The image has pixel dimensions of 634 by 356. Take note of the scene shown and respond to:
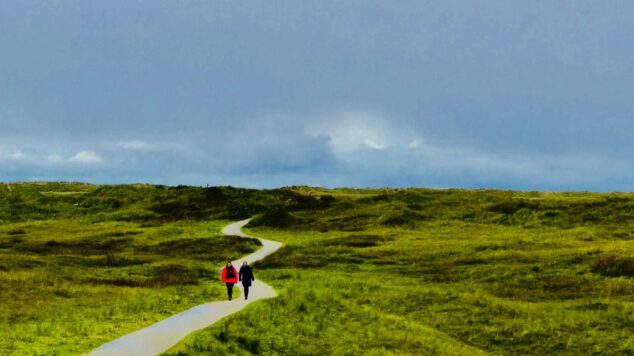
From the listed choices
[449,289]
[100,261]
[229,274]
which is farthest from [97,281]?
[449,289]

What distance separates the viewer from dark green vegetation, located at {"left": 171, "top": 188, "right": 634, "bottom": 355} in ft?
95.3

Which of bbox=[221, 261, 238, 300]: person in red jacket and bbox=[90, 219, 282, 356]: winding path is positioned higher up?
bbox=[221, 261, 238, 300]: person in red jacket

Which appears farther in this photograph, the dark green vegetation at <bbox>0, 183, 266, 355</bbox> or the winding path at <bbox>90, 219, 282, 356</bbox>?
the dark green vegetation at <bbox>0, 183, 266, 355</bbox>

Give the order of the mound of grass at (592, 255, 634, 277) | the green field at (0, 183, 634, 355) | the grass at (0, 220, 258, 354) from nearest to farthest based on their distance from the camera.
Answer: the grass at (0, 220, 258, 354) → the green field at (0, 183, 634, 355) → the mound of grass at (592, 255, 634, 277)

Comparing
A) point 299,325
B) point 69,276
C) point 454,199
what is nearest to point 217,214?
point 454,199

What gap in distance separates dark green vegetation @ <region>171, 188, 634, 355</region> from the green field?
13 cm

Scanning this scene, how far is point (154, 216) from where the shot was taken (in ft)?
360

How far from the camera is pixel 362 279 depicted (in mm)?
47469

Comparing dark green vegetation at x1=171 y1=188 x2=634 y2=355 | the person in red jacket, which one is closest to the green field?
dark green vegetation at x1=171 y1=188 x2=634 y2=355

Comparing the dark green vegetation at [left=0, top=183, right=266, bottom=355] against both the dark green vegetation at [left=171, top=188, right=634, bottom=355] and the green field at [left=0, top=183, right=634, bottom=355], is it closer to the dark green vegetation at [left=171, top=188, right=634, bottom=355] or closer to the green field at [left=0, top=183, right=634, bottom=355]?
the green field at [left=0, top=183, right=634, bottom=355]

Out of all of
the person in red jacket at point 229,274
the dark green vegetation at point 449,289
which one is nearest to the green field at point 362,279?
the dark green vegetation at point 449,289

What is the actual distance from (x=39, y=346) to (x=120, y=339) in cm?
282

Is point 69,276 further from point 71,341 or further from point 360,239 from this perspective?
point 360,239

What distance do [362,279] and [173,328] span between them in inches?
865
